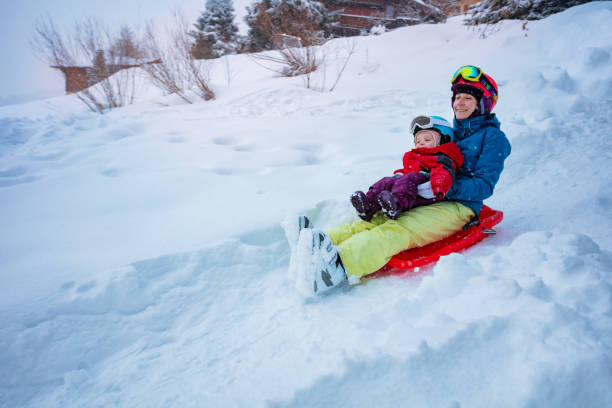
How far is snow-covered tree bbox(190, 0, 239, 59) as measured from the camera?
1338 centimetres

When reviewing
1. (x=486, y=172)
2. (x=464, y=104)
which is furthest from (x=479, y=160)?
(x=464, y=104)

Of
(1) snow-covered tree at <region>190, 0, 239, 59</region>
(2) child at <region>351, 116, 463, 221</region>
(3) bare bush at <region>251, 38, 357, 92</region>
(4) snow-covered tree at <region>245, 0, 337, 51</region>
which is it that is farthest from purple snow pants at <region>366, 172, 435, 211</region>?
(1) snow-covered tree at <region>190, 0, 239, 59</region>

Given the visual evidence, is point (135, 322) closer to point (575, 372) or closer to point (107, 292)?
point (107, 292)

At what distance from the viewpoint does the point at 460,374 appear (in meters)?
0.88

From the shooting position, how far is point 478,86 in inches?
69.6

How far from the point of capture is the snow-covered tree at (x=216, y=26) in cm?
1338

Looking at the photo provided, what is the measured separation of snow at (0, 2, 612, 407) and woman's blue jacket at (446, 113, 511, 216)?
30cm

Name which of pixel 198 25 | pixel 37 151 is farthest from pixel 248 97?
pixel 198 25

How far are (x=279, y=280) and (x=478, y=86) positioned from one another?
158cm

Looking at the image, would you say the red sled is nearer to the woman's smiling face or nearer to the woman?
the woman

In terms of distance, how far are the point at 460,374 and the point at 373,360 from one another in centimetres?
24

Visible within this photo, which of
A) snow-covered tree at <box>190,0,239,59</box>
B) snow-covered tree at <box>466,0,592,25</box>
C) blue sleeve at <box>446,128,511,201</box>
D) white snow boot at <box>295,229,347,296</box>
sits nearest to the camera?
white snow boot at <box>295,229,347,296</box>

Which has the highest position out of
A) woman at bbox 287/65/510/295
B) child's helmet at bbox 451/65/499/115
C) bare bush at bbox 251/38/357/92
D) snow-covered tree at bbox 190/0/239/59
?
snow-covered tree at bbox 190/0/239/59

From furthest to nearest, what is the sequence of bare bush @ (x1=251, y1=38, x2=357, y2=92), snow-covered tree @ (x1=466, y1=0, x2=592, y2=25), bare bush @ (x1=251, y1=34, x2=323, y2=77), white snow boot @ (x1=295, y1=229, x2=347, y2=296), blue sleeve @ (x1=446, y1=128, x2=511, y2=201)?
bare bush @ (x1=251, y1=34, x2=323, y2=77) → bare bush @ (x1=251, y1=38, x2=357, y2=92) → snow-covered tree @ (x1=466, y1=0, x2=592, y2=25) → blue sleeve @ (x1=446, y1=128, x2=511, y2=201) → white snow boot @ (x1=295, y1=229, x2=347, y2=296)
